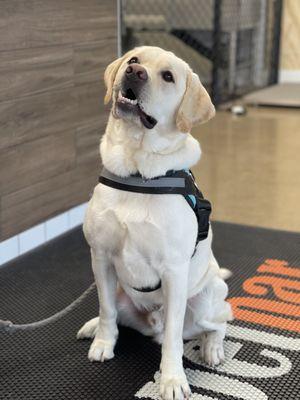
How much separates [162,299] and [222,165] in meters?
2.55

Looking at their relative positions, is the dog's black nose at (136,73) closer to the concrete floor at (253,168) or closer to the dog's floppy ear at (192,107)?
the dog's floppy ear at (192,107)

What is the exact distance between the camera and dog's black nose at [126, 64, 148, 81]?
5.08 feet

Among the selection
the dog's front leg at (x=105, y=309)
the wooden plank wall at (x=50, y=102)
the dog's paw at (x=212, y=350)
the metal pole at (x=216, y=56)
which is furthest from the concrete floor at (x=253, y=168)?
the dog's front leg at (x=105, y=309)

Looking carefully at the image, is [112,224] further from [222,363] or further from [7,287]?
[7,287]

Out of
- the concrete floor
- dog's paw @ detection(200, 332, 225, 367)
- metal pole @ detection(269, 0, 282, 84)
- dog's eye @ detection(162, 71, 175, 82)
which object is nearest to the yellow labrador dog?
dog's eye @ detection(162, 71, 175, 82)

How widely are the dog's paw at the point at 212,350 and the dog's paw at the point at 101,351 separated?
27 centimetres

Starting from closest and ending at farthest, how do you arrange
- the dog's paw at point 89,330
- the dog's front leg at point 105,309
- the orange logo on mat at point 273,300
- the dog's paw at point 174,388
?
1. the dog's paw at point 174,388
2. the dog's front leg at point 105,309
3. the dog's paw at point 89,330
4. the orange logo on mat at point 273,300

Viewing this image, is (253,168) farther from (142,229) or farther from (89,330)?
(142,229)

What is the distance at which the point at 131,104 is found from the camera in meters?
1.58

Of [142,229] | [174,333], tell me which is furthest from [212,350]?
[142,229]

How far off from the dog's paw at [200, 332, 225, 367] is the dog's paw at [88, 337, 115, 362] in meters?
0.27

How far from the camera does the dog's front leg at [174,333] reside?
1658 millimetres

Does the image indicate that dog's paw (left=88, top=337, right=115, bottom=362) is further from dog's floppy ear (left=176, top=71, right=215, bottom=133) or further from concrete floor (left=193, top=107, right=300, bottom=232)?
concrete floor (left=193, top=107, right=300, bottom=232)

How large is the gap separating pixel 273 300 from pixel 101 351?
732 millimetres
